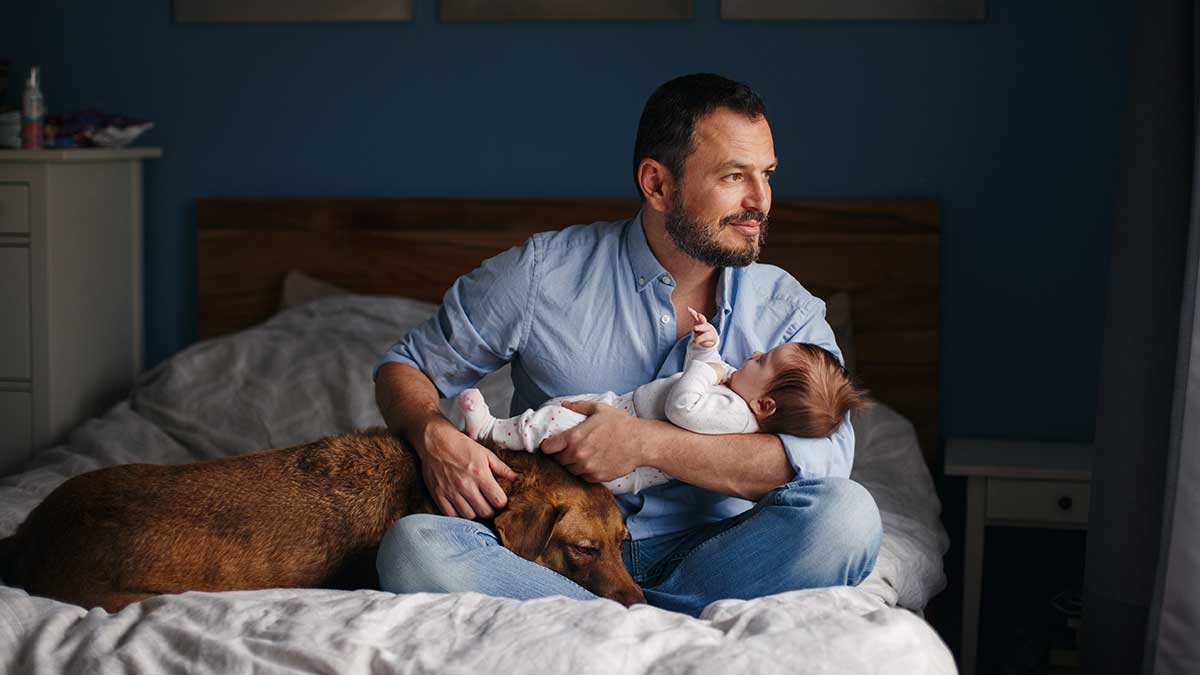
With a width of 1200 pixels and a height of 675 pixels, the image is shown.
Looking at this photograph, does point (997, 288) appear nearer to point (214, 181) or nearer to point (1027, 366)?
point (1027, 366)

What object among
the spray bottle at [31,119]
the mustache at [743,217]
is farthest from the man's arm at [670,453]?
the spray bottle at [31,119]

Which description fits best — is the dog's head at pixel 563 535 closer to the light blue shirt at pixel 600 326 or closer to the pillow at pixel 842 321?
the light blue shirt at pixel 600 326

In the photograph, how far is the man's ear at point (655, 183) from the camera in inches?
79.0

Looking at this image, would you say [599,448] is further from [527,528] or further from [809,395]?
[809,395]

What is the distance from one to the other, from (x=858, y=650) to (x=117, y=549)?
93 centimetres

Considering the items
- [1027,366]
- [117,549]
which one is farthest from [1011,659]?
[117,549]

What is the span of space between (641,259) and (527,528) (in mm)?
519

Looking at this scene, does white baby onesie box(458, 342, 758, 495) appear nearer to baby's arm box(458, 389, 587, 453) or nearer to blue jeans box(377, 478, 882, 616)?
baby's arm box(458, 389, 587, 453)

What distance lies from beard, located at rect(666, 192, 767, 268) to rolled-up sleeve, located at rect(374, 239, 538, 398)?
243mm

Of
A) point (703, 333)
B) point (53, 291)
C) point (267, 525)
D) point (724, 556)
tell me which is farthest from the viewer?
point (53, 291)

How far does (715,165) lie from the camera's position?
195cm

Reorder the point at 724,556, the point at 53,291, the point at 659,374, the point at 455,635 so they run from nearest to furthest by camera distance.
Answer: the point at 455,635 < the point at 724,556 < the point at 659,374 < the point at 53,291

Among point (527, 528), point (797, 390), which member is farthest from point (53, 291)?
point (797, 390)

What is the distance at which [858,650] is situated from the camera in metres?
1.42
